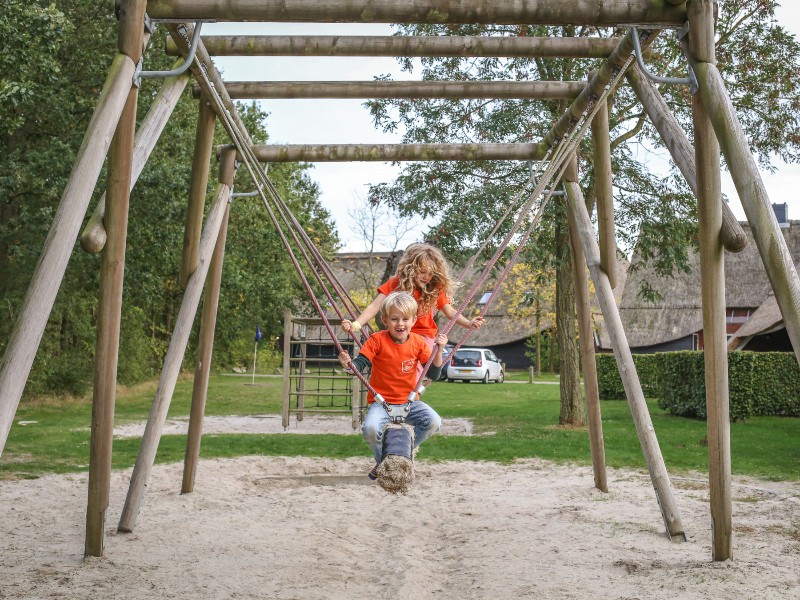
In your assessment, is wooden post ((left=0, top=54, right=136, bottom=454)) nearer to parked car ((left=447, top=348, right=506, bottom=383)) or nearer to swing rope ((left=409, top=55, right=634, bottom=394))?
swing rope ((left=409, top=55, right=634, bottom=394))

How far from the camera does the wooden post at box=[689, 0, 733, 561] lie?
3941 millimetres

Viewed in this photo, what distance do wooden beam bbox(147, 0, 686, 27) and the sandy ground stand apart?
2794 mm

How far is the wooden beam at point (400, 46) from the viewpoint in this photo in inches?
191

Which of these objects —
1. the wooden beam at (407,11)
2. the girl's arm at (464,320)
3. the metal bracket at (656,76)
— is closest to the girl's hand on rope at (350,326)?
the girl's arm at (464,320)

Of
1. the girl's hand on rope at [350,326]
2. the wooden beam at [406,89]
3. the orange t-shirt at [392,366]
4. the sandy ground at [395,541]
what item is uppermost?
the wooden beam at [406,89]

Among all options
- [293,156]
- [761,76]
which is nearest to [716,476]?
[293,156]

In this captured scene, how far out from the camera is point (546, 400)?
1988cm

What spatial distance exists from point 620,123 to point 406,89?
765 cm

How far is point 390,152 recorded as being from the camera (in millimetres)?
6344

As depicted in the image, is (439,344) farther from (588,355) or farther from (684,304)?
(684,304)

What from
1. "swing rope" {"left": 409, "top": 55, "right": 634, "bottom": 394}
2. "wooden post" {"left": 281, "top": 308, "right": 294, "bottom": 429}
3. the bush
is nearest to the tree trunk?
"wooden post" {"left": 281, "top": 308, "right": 294, "bottom": 429}

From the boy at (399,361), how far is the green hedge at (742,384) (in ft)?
30.1

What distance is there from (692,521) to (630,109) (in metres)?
7.82

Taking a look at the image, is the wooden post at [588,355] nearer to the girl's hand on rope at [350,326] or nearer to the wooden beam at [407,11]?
the girl's hand on rope at [350,326]
